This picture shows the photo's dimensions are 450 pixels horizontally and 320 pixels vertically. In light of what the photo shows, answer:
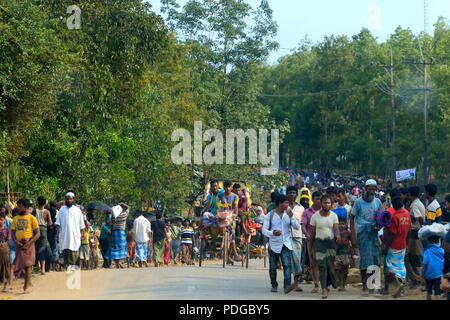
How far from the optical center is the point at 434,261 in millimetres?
11562

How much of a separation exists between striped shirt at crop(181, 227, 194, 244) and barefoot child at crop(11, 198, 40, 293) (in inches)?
457

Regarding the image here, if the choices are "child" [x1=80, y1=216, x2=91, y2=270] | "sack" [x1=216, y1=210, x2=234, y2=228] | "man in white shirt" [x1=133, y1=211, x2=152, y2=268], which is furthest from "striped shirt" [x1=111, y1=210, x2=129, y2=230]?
"sack" [x1=216, y1=210, x2=234, y2=228]

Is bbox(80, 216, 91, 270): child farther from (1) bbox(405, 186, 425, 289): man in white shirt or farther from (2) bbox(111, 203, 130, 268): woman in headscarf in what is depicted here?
(1) bbox(405, 186, 425, 289): man in white shirt

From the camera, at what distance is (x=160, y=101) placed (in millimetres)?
35062

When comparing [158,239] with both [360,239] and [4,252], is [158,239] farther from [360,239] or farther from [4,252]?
[360,239]

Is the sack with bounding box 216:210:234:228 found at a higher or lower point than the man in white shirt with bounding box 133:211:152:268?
higher

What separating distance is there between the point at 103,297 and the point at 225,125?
33564mm

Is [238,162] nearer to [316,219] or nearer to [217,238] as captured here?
[217,238]

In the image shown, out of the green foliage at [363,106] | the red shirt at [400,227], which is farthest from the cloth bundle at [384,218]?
the green foliage at [363,106]

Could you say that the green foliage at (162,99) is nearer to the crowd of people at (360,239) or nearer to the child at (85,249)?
the child at (85,249)

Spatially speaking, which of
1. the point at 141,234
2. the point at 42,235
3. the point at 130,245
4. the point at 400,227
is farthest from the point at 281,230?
the point at 130,245

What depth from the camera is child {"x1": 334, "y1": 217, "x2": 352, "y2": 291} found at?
1377 centimetres

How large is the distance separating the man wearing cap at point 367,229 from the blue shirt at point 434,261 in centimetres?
164

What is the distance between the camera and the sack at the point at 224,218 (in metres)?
17.5
